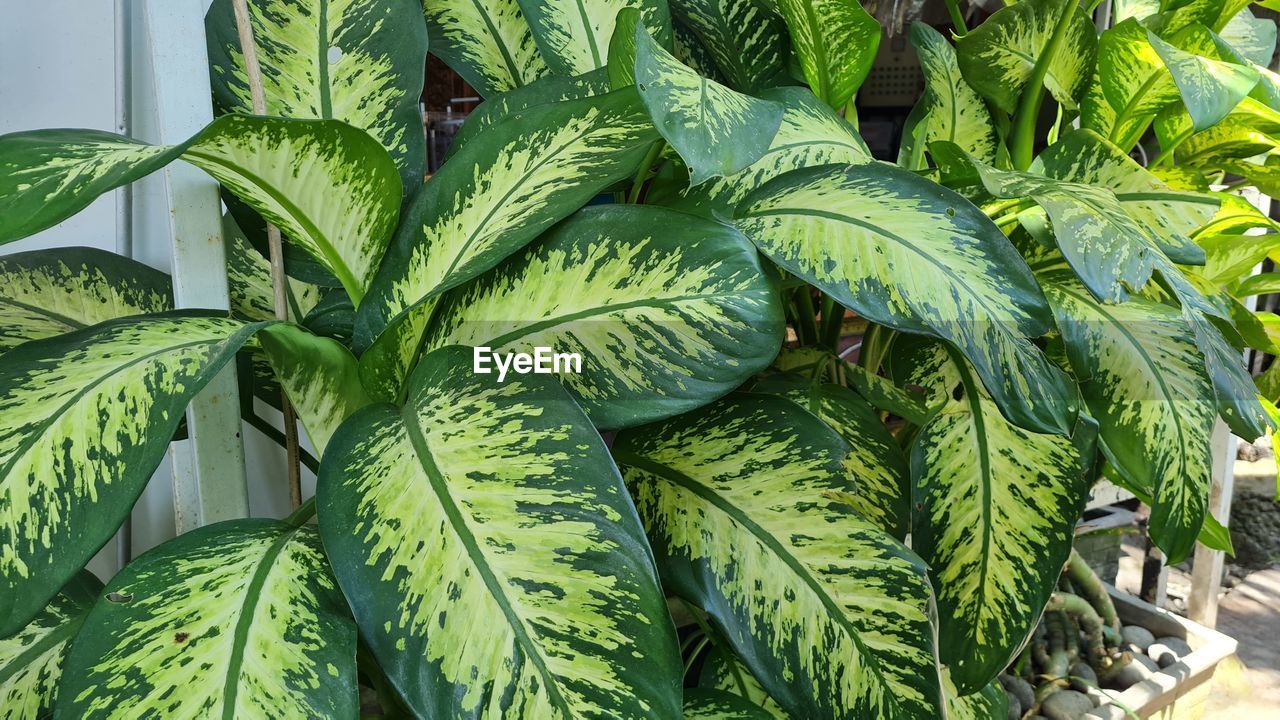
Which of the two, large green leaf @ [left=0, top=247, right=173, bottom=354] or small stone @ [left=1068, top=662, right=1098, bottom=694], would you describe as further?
Answer: small stone @ [left=1068, top=662, right=1098, bottom=694]

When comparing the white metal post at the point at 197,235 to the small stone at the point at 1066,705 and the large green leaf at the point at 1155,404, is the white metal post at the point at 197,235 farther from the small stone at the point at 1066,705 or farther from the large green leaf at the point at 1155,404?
the small stone at the point at 1066,705

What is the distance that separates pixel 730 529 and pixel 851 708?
137 millimetres

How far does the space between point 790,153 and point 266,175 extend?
1.34 feet

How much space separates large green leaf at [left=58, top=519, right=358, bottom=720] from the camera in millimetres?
416

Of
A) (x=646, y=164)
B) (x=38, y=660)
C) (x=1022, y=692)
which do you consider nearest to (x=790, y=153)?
(x=646, y=164)

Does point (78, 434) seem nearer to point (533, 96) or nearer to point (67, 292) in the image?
point (67, 292)

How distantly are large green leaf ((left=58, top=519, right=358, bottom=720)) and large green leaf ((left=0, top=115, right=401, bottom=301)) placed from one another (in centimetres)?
21

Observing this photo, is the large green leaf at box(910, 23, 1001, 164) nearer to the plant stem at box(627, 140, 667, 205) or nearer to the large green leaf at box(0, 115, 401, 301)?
the plant stem at box(627, 140, 667, 205)

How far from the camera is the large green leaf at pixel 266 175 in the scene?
464 mm

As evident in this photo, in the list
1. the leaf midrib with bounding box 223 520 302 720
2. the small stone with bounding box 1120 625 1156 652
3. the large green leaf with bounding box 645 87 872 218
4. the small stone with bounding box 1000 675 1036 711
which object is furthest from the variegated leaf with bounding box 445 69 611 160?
the small stone with bounding box 1120 625 1156 652

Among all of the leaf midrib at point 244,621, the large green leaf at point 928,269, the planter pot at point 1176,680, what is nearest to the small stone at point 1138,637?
the planter pot at point 1176,680

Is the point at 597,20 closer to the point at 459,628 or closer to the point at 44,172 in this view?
→ the point at 44,172

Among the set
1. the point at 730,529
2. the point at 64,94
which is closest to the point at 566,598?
the point at 730,529

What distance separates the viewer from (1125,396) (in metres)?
0.70
